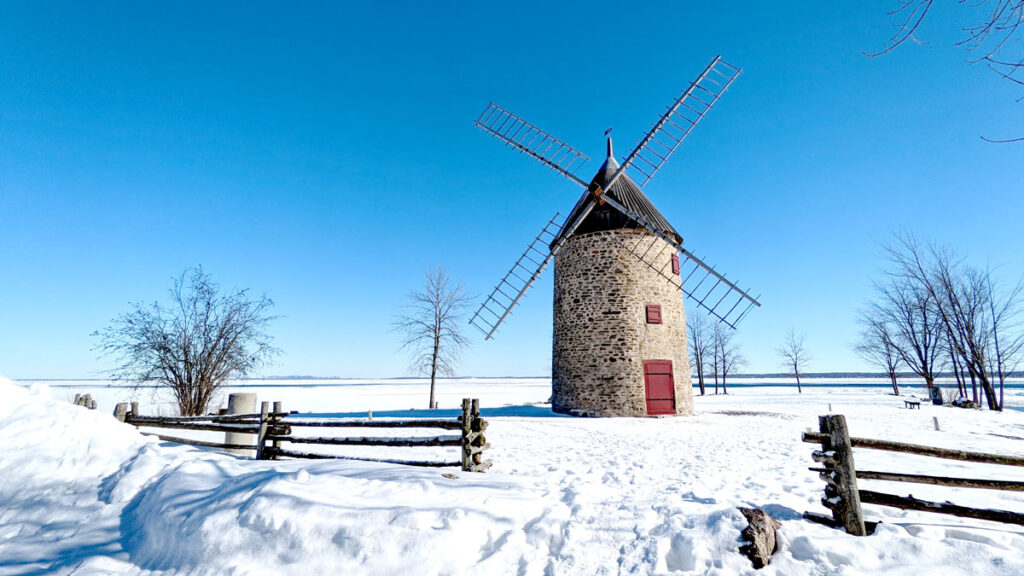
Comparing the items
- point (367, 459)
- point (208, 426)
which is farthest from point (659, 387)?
point (208, 426)

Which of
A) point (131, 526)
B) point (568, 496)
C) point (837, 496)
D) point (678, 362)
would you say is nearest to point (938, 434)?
point (678, 362)

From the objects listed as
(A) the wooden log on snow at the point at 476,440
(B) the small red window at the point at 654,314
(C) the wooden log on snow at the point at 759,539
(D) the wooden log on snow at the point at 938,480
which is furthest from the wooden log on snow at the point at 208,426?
(B) the small red window at the point at 654,314

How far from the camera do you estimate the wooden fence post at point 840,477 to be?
14.6 feet

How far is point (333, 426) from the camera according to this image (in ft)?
27.3

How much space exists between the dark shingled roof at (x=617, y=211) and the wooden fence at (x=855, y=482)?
12.7 m

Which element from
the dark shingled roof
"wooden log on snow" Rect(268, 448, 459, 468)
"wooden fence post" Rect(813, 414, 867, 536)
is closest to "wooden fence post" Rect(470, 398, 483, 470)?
"wooden log on snow" Rect(268, 448, 459, 468)

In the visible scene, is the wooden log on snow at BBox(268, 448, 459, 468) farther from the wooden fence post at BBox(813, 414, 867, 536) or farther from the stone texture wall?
the stone texture wall

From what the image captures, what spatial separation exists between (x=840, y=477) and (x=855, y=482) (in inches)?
5.0

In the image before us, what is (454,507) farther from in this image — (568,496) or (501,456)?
(501,456)

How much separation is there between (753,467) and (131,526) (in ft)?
31.6

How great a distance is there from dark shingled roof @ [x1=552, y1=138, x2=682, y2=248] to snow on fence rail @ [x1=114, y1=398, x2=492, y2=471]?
1109 centimetres

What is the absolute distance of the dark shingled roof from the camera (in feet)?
55.7

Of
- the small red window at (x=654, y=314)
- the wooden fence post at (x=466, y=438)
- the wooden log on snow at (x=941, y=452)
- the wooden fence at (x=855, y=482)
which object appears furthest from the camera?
the small red window at (x=654, y=314)

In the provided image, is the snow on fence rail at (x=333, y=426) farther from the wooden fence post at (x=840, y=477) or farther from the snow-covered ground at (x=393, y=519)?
the wooden fence post at (x=840, y=477)
